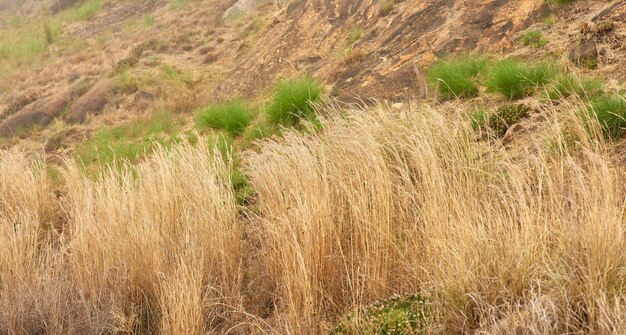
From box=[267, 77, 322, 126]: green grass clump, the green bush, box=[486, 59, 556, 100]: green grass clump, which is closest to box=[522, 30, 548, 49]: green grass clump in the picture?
box=[486, 59, 556, 100]: green grass clump

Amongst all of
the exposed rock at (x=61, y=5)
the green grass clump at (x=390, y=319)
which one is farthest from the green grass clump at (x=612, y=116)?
the exposed rock at (x=61, y=5)

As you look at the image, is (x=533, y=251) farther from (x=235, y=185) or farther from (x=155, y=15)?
(x=155, y=15)

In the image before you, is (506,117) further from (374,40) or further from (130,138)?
(130,138)

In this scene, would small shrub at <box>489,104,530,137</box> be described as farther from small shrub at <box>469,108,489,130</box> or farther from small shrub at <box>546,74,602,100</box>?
small shrub at <box>546,74,602,100</box>

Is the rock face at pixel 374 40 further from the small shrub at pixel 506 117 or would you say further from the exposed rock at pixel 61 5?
the exposed rock at pixel 61 5

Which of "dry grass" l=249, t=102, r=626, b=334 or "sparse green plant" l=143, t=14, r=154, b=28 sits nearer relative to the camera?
"dry grass" l=249, t=102, r=626, b=334

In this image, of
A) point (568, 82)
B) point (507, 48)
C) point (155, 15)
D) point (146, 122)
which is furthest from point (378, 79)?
point (155, 15)

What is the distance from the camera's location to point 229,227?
4773 millimetres

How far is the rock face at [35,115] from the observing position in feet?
40.8

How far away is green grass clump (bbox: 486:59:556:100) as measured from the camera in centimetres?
572

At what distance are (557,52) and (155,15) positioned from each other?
15.7 m

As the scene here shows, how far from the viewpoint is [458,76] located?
6.52m

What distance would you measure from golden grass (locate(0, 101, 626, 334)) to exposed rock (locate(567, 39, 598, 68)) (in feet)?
5.10

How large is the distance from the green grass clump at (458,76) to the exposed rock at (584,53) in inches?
37.2
